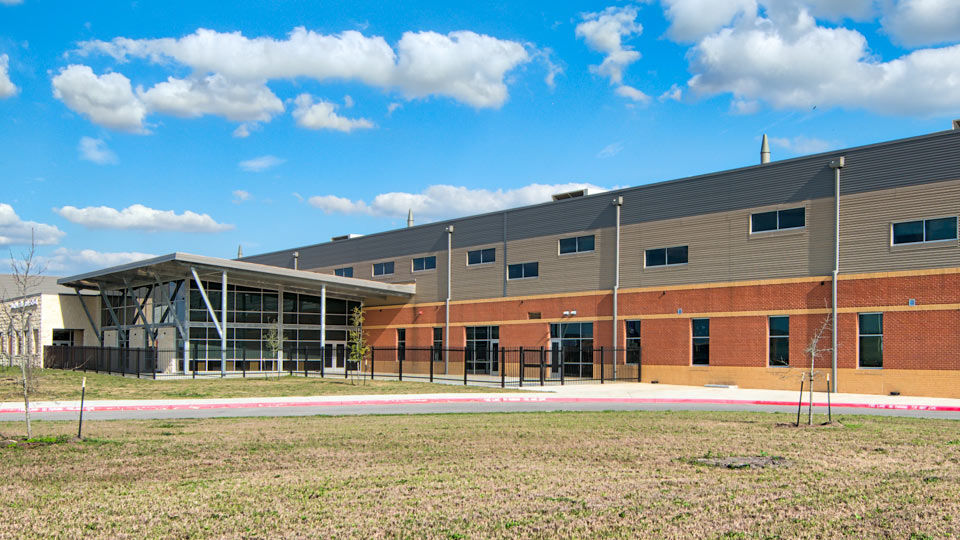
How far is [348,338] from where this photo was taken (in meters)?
50.9

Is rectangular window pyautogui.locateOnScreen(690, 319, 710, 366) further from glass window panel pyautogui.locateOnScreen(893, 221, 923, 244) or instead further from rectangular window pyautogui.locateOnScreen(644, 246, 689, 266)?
glass window panel pyautogui.locateOnScreen(893, 221, 923, 244)

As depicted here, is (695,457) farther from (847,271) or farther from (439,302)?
(439,302)

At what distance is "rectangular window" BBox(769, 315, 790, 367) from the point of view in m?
31.1

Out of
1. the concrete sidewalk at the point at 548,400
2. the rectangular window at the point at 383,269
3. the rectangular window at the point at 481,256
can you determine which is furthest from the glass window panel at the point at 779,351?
the rectangular window at the point at 383,269

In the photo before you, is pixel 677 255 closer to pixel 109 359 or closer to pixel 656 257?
pixel 656 257

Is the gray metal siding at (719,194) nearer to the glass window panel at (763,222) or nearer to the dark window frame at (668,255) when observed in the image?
the glass window panel at (763,222)

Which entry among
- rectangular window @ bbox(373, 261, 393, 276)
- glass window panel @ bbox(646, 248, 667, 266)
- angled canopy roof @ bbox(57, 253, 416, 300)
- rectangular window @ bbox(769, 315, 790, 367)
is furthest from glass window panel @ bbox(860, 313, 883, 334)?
rectangular window @ bbox(373, 261, 393, 276)

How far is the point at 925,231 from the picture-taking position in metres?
27.9

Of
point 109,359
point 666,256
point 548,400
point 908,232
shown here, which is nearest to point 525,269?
point 666,256

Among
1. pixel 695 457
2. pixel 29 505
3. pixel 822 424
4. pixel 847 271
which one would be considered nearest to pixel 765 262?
pixel 847 271

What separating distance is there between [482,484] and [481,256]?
35.0 metres

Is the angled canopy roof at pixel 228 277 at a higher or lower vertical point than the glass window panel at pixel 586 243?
lower

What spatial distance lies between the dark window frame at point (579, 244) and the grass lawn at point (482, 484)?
23.6 meters

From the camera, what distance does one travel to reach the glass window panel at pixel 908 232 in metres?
28.0
